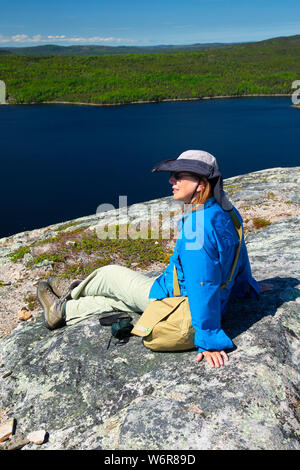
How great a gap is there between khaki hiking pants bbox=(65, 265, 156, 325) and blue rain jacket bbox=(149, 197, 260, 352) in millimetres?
914

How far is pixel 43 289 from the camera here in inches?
234

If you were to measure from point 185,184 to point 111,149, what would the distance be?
47410 mm

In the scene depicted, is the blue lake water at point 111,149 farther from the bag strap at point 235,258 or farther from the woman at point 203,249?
the woman at point 203,249

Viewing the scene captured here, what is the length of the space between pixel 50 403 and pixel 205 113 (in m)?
69.9

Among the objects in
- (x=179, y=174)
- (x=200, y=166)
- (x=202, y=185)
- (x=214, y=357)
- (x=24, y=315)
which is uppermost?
(x=200, y=166)

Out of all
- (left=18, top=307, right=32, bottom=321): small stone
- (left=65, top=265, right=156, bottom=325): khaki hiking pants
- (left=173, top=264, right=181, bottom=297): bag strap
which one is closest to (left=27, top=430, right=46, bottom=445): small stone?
(left=65, top=265, right=156, bottom=325): khaki hiking pants

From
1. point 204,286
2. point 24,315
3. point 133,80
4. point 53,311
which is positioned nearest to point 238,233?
point 204,286

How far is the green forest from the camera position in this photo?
87125mm

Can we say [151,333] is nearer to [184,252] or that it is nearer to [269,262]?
[184,252]

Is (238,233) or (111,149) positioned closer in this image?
(238,233)

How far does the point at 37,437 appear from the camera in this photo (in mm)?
3869

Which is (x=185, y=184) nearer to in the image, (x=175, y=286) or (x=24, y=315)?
(x=175, y=286)

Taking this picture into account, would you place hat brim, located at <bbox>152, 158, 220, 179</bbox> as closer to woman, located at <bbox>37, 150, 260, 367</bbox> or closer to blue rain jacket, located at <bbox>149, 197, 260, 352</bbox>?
woman, located at <bbox>37, 150, 260, 367</bbox>
